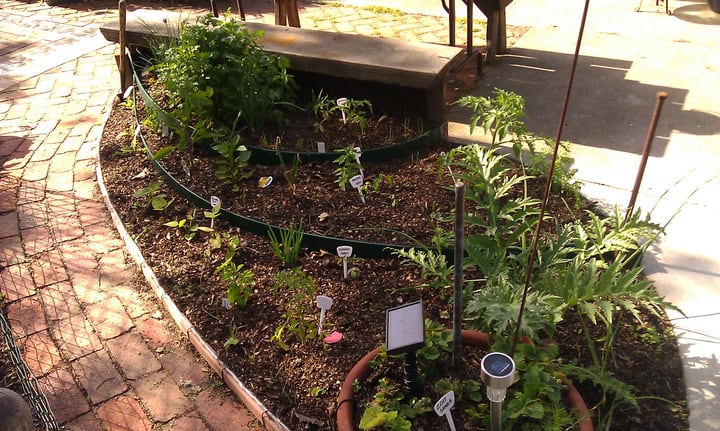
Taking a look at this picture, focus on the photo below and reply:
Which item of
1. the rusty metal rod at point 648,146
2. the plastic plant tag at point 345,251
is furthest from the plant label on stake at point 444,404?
the rusty metal rod at point 648,146

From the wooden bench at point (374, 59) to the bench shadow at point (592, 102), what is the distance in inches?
19.2

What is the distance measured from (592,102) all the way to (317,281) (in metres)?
2.70

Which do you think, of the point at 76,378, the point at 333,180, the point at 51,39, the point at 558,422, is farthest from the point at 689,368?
the point at 51,39

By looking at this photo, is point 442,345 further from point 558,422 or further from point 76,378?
point 76,378

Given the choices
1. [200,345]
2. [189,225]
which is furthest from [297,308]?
[189,225]

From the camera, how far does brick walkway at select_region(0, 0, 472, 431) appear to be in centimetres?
268

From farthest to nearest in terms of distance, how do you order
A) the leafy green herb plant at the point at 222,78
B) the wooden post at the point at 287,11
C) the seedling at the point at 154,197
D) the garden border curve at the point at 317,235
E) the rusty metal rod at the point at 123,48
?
1. the wooden post at the point at 287,11
2. the rusty metal rod at the point at 123,48
3. the leafy green herb plant at the point at 222,78
4. the seedling at the point at 154,197
5. the garden border curve at the point at 317,235

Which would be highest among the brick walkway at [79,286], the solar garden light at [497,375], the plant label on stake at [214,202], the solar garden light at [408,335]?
the solar garden light at [497,375]

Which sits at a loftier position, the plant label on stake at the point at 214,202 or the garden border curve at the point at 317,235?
the plant label on stake at the point at 214,202

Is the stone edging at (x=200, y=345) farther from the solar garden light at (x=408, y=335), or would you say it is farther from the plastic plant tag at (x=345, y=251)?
the plastic plant tag at (x=345, y=251)

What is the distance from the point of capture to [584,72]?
5.11 m

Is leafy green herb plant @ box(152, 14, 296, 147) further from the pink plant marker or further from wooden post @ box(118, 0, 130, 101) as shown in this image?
Answer: the pink plant marker

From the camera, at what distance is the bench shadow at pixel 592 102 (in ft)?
13.9

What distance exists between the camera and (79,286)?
3.39 m
